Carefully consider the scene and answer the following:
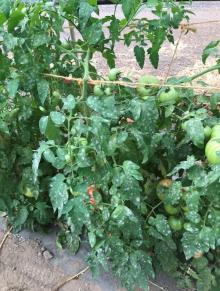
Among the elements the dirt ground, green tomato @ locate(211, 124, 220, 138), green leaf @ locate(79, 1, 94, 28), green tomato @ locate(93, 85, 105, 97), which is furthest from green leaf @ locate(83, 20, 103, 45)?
green tomato @ locate(211, 124, 220, 138)

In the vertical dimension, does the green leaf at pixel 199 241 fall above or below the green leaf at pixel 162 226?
above

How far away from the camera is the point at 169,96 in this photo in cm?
140

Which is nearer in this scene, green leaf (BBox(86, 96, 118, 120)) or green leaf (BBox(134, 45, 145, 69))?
→ green leaf (BBox(86, 96, 118, 120))

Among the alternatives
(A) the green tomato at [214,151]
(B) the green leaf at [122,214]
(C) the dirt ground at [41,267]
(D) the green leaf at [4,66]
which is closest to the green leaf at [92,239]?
(B) the green leaf at [122,214]

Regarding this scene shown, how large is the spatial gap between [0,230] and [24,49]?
3.55ft

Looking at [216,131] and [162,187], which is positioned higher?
[216,131]

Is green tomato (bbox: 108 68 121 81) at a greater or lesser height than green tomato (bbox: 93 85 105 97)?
greater

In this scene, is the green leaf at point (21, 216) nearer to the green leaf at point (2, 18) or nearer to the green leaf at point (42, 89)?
the green leaf at point (42, 89)

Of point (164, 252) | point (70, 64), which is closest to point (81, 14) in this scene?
point (70, 64)

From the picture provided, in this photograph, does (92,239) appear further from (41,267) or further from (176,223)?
(41,267)

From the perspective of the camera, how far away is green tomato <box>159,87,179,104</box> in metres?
1.40

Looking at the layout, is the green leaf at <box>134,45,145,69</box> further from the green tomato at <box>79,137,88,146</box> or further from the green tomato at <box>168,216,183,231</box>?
the green tomato at <box>168,216,183,231</box>

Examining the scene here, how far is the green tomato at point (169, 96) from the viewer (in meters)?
1.40

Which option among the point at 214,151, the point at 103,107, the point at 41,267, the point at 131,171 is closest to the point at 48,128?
the point at 103,107
